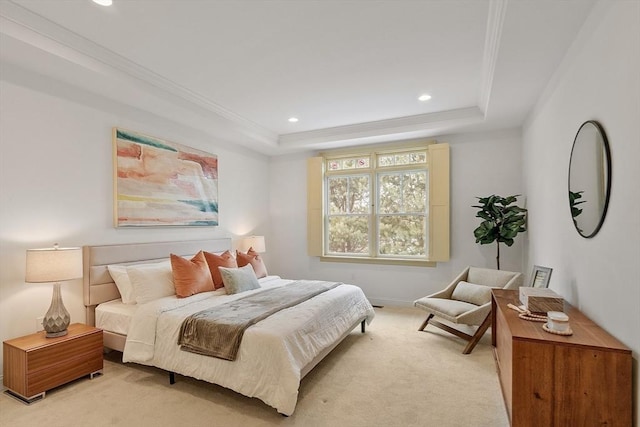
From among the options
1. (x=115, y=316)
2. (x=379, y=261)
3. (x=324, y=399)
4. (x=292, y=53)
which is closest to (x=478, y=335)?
(x=324, y=399)

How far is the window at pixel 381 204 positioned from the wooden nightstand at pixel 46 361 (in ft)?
11.7

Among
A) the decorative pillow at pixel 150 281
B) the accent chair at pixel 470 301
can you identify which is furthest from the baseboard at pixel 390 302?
the decorative pillow at pixel 150 281

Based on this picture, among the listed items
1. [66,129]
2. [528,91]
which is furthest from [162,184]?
[528,91]

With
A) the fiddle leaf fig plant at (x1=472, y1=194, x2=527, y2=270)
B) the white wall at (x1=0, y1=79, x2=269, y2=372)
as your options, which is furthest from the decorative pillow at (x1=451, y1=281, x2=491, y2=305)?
the white wall at (x1=0, y1=79, x2=269, y2=372)

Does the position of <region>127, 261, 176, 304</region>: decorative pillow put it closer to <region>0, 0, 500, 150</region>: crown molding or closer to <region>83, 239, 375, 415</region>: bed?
<region>83, 239, 375, 415</region>: bed

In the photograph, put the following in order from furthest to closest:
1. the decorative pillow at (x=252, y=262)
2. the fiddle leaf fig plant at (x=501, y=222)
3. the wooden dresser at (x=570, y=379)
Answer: the decorative pillow at (x=252, y=262) < the fiddle leaf fig plant at (x=501, y=222) < the wooden dresser at (x=570, y=379)

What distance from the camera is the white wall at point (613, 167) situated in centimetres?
158

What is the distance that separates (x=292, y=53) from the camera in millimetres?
2939

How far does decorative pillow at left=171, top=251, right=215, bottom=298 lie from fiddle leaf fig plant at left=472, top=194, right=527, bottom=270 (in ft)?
11.3

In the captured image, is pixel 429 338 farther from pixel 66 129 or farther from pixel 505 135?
pixel 66 129

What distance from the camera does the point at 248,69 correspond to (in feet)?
10.6

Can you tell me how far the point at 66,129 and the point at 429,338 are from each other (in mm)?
4404

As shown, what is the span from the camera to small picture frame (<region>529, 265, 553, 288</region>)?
269cm

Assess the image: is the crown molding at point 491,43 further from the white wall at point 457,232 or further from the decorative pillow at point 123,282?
the decorative pillow at point 123,282
